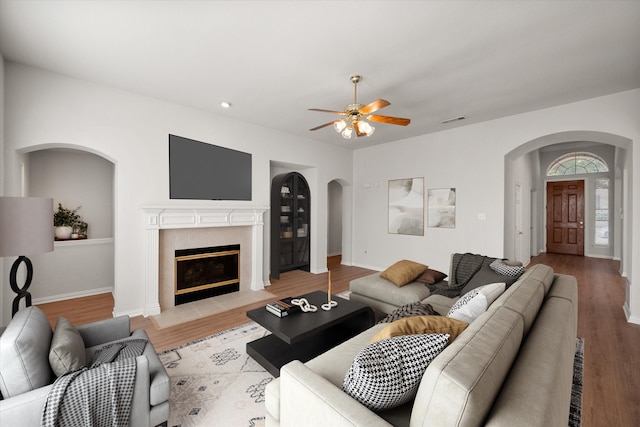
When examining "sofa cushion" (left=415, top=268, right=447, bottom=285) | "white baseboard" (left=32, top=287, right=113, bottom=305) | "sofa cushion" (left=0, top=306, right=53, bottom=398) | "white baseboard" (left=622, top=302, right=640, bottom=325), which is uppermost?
"sofa cushion" (left=0, top=306, right=53, bottom=398)

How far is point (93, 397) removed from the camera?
1.36m

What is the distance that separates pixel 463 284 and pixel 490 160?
2614mm

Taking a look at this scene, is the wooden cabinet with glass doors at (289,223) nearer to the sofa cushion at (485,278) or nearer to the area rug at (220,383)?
the area rug at (220,383)

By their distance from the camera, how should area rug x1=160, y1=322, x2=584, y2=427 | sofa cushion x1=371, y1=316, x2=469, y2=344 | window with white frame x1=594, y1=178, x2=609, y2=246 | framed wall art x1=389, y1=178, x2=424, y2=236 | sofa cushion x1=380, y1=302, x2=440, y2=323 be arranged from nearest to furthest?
A: sofa cushion x1=371, y1=316, x2=469, y2=344 < area rug x1=160, y1=322, x2=584, y2=427 < sofa cushion x1=380, y1=302, x2=440, y2=323 < framed wall art x1=389, y1=178, x2=424, y2=236 < window with white frame x1=594, y1=178, x2=609, y2=246

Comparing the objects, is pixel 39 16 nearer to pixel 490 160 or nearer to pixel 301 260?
pixel 301 260

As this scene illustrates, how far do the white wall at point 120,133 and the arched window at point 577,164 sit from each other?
893 centimetres

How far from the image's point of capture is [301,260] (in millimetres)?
6043

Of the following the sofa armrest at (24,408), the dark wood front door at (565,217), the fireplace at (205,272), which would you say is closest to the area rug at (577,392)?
the sofa armrest at (24,408)

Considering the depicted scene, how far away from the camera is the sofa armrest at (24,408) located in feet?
3.92

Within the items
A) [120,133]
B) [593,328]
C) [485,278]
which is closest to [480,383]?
[485,278]

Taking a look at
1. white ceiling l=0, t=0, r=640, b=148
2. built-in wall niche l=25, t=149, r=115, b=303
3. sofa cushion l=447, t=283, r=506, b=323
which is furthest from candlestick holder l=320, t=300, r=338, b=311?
built-in wall niche l=25, t=149, r=115, b=303

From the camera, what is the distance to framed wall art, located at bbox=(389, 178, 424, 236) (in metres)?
5.61

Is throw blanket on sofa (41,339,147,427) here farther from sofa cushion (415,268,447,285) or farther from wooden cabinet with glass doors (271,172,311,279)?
wooden cabinet with glass doors (271,172,311,279)

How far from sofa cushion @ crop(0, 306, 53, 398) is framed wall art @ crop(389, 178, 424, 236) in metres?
5.46
